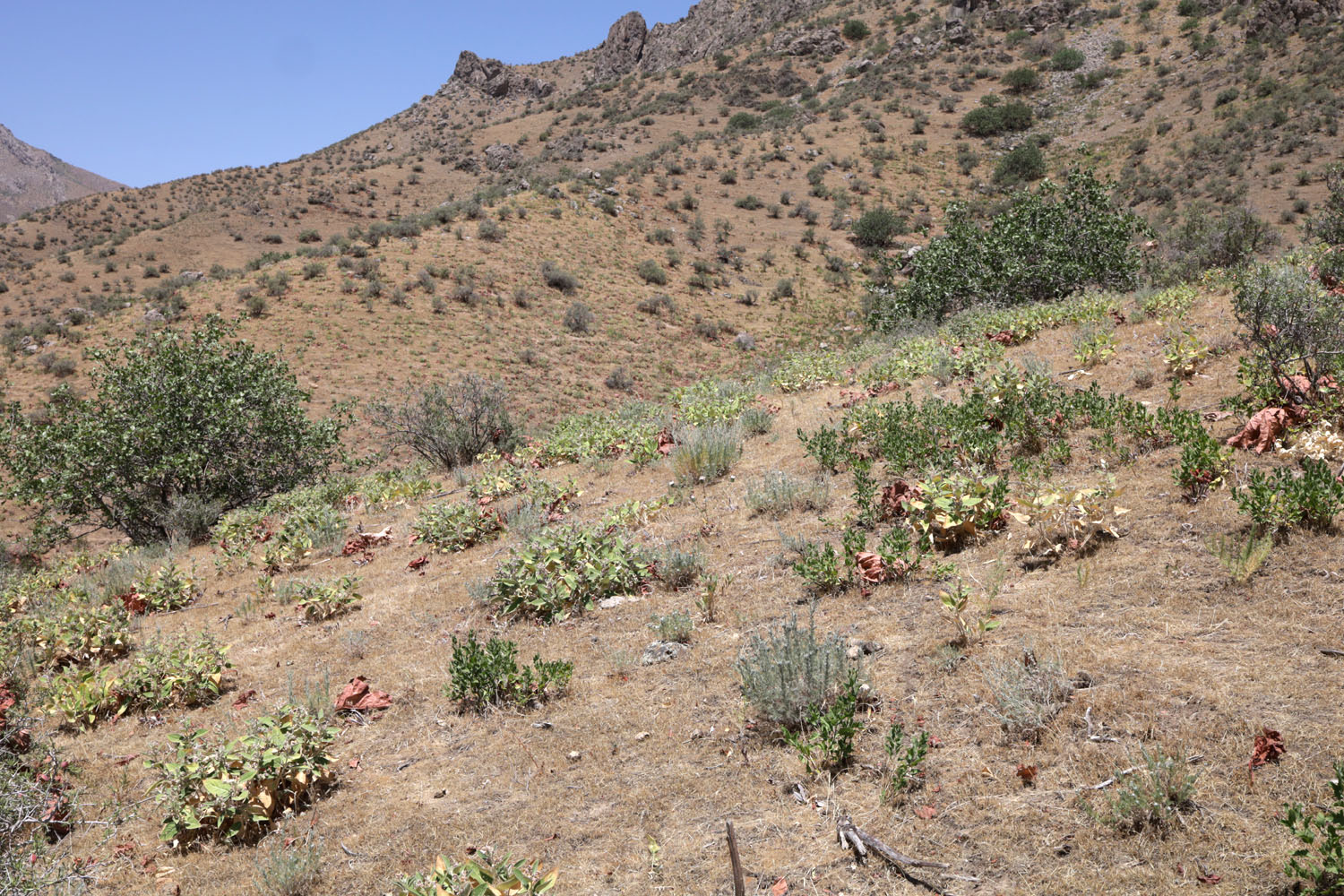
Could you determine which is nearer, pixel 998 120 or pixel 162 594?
pixel 162 594

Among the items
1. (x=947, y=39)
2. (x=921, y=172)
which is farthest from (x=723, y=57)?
(x=921, y=172)

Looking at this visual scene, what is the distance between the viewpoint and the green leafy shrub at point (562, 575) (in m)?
5.18

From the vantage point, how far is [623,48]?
7438cm

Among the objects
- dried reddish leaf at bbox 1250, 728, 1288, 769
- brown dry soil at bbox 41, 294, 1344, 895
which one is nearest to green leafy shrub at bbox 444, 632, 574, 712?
brown dry soil at bbox 41, 294, 1344, 895

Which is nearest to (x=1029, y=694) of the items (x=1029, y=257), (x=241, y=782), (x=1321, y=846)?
(x=1321, y=846)

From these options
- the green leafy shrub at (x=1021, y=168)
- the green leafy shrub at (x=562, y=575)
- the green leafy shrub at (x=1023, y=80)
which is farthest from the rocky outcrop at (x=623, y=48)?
the green leafy shrub at (x=562, y=575)

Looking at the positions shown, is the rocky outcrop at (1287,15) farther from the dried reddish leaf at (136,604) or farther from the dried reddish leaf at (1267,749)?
the dried reddish leaf at (136,604)

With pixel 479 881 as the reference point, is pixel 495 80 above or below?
above

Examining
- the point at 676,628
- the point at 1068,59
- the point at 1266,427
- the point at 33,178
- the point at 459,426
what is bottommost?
the point at 676,628

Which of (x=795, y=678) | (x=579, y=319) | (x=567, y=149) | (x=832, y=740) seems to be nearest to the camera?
(x=832, y=740)

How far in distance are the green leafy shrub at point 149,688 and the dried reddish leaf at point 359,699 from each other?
39.4 inches

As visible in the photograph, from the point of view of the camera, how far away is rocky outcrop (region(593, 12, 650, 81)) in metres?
73.8

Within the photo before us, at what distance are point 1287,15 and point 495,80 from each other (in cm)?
6193

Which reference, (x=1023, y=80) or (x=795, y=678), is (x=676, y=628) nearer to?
(x=795, y=678)
